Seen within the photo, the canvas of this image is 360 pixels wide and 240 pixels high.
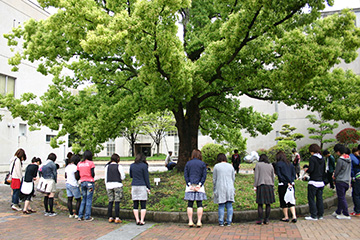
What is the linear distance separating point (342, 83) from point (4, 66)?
20708 millimetres

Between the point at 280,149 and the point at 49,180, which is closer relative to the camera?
the point at 49,180

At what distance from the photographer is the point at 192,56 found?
1295 centimetres

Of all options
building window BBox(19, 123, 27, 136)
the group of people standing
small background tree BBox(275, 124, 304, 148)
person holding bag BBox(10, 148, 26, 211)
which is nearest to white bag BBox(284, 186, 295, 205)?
the group of people standing

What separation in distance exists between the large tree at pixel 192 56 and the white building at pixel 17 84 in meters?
10.4

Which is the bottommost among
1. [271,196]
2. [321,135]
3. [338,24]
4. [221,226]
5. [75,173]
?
[221,226]

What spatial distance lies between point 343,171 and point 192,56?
7643mm

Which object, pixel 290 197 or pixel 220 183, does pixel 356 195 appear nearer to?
pixel 290 197

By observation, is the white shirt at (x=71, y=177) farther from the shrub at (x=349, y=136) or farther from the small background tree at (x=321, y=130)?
the small background tree at (x=321, y=130)

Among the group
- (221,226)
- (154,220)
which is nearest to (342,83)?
(221,226)

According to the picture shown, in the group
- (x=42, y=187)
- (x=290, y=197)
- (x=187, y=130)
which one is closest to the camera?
(x=290, y=197)

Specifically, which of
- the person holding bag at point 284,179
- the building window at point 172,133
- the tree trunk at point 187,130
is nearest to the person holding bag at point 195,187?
the person holding bag at point 284,179

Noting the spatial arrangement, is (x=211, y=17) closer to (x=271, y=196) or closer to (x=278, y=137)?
(x=271, y=196)

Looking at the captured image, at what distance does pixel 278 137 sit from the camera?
1214 inches

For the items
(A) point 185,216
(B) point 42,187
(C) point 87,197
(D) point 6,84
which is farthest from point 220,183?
(D) point 6,84
